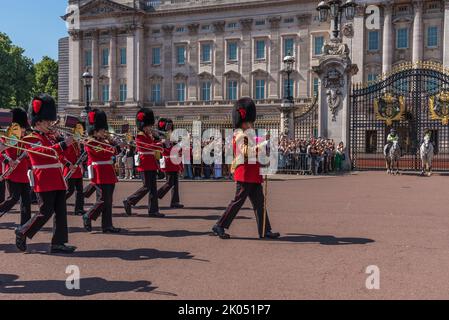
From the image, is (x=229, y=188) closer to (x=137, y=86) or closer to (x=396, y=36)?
(x=396, y=36)

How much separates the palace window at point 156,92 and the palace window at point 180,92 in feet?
6.76

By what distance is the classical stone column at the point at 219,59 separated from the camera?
51312 mm

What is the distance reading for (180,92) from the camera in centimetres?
5341

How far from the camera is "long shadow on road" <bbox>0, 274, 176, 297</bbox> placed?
16.8 ft

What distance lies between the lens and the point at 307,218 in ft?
31.4

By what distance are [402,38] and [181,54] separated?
21601mm

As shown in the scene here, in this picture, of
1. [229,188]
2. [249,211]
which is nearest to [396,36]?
[229,188]

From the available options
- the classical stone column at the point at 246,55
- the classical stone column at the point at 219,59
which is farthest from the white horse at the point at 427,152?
the classical stone column at the point at 219,59

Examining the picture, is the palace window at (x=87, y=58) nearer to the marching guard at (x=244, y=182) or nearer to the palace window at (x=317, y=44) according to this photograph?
the palace window at (x=317, y=44)

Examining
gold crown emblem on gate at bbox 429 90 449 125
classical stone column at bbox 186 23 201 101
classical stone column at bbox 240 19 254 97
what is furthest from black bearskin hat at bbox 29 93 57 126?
classical stone column at bbox 186 23 201 101

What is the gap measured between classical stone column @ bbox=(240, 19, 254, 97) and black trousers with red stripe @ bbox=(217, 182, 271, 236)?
43283 mm

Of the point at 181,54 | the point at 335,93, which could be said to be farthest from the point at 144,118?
the point at 181,54

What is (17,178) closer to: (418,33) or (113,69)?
(418,33)
